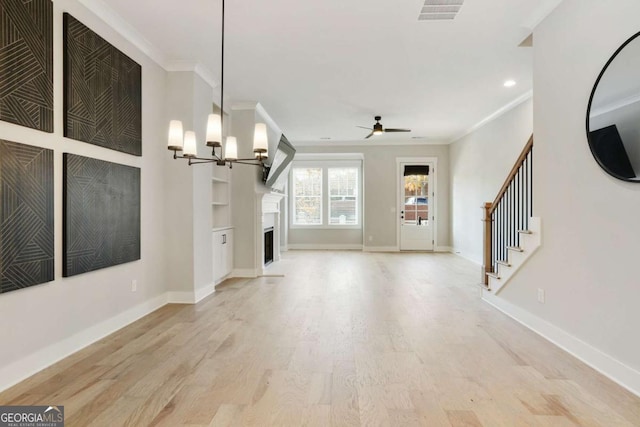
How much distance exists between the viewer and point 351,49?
3.73m

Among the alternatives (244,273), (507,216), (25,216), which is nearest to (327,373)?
(25,216)

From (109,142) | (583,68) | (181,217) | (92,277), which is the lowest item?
(92,277)

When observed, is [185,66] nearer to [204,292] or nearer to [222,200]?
[222,200]

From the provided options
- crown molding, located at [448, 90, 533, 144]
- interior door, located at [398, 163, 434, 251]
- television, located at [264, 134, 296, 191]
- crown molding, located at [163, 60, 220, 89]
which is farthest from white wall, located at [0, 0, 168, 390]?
interior door, located at [398, 163, 434, 251]

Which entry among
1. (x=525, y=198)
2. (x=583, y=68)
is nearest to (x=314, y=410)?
(x=583, y=68)

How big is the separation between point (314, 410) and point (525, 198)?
3.42m

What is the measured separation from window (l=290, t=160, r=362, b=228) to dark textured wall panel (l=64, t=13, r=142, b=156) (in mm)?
6217

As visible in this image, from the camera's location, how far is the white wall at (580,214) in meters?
2.18

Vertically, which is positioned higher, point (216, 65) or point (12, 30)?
point (216, 65)

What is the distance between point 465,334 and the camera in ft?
10.1

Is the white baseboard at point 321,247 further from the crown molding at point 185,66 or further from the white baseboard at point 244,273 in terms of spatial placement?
the crown molding at point 185,66

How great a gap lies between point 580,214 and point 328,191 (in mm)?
7234

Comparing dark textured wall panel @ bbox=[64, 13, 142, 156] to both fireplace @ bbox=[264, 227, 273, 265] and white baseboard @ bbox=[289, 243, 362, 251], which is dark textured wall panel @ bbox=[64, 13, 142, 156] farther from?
white baseboard @ bbox=[289, 243, 362, 251]

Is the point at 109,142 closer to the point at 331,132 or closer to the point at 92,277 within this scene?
the point at 92,277
